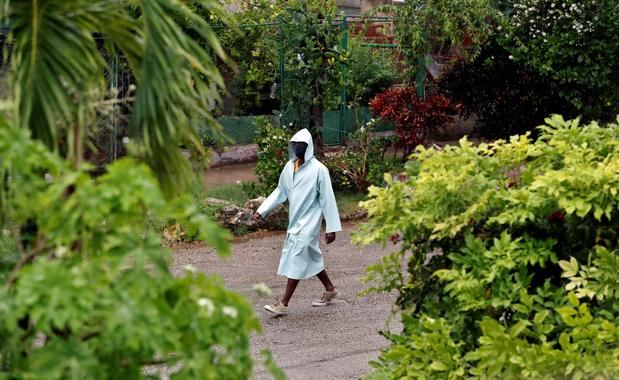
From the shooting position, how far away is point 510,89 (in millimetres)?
17344

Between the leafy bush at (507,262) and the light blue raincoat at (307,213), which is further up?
the leafy bush at (507,262)

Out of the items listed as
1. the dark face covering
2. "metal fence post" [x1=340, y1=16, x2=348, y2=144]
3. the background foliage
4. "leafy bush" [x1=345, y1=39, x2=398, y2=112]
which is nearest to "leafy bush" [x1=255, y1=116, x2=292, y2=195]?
"metal fence post" [x1=340, y1=16, x2=348, y2=144]

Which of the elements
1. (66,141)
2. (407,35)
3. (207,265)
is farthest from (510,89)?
(66,141)

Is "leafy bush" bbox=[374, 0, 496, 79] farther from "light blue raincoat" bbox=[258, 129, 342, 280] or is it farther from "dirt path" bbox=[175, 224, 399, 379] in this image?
"light blue raincoat" bbox=[258, 129, 342, 280]

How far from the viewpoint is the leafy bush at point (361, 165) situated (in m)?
15.4

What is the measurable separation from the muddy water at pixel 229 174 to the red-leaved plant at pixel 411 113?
2116mm

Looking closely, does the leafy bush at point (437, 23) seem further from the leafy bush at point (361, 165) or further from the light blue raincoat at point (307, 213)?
the light blue raincoat at point (307, 213)

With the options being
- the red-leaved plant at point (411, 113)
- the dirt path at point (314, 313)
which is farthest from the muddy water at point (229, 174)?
the dirt path at point (314, 313)

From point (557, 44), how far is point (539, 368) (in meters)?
11.7

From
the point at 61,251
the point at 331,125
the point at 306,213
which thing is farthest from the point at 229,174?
the point at 61,251

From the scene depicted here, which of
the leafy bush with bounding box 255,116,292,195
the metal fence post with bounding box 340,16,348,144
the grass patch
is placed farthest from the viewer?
the metal fence post with bounding box 340,16,348,144

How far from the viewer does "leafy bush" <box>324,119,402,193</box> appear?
50.5 ft

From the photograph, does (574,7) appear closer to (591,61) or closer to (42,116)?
(591,61)

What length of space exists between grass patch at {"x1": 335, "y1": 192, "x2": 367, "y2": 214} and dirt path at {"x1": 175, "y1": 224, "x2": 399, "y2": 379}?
74 centimetres
